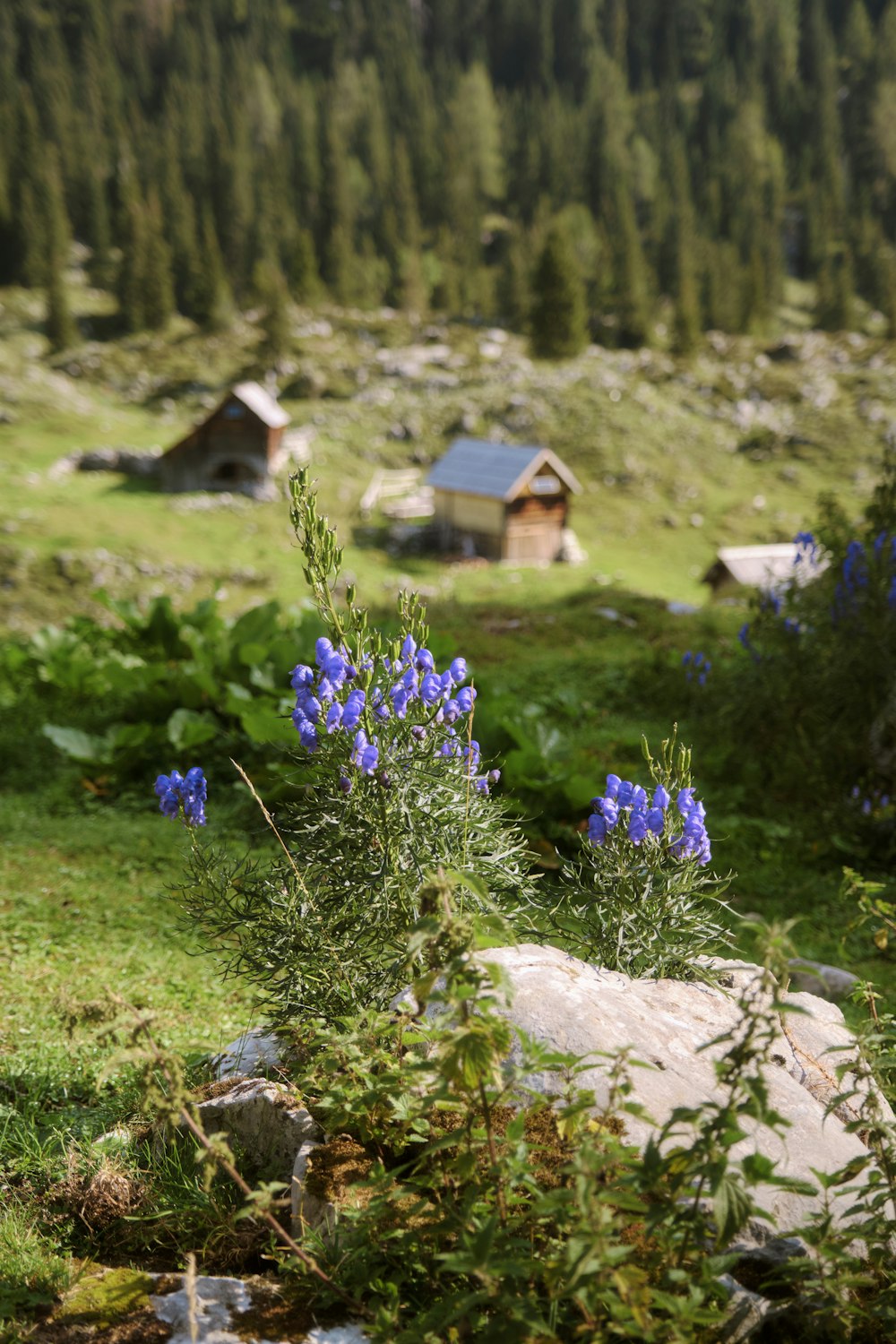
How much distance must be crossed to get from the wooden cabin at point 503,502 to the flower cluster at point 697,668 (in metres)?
18.1

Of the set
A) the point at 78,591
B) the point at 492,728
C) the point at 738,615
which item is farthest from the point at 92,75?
the point at 492,728

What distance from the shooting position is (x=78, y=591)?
68.1ft

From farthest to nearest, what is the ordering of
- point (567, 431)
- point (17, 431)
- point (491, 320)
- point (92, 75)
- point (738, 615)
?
point (92, 75)
point (491, 320)
point (567, 431)
point (17, 431)
point (738, 615)

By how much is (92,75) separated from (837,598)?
299 ft

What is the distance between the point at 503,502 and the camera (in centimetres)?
2717

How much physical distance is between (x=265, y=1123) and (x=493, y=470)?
1031 inches

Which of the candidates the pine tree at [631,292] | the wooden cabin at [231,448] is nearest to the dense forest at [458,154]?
the pine tree at [631,292]

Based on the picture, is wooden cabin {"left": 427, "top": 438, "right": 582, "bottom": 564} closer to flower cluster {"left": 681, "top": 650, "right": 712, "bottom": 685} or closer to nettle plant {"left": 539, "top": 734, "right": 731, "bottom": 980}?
flower cluster {"left": 681, "top": 650, "right": 712, "bottom": 685}

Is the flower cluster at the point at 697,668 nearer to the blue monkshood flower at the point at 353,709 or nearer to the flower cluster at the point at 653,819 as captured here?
the flower cluster at the point at 653,819

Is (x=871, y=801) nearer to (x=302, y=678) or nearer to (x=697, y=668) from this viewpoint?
(x=697, y=668)

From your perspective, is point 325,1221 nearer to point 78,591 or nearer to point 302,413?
point 78,591

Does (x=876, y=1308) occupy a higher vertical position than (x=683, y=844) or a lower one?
lower

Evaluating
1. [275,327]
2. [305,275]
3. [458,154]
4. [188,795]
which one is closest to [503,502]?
[275,327]

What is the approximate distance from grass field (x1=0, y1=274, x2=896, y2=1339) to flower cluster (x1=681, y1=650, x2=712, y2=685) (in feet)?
0.87
